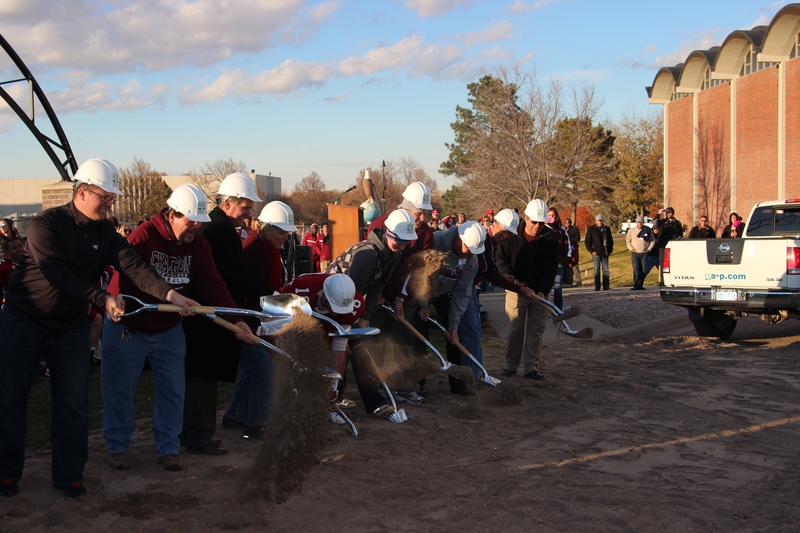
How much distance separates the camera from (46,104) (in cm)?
1325

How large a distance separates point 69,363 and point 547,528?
3.10 metres

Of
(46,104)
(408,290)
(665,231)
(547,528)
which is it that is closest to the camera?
(547,528)

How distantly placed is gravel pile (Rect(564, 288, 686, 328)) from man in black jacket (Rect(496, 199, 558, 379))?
4.47 meters

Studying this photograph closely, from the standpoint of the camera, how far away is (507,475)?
522 cm

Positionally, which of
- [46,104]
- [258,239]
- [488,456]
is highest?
[46,104]

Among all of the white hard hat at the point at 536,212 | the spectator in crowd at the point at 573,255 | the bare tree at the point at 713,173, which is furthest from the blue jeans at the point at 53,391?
the bare tree at the point at 713,173

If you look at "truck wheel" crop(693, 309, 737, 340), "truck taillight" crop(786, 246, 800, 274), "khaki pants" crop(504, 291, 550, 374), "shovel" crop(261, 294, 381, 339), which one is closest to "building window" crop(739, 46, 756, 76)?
"truck wheel" crop(693, 309, 737, 340)

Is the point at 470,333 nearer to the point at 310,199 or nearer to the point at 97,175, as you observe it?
the point at 97,175

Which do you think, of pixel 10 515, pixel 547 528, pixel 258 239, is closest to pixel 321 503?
pixel 547 528

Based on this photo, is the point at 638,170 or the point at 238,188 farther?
the point at 638,170

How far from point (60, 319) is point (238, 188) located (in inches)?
70.2

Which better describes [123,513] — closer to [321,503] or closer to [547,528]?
[321,503]

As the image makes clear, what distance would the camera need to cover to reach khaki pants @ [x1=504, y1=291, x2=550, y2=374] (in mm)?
8852

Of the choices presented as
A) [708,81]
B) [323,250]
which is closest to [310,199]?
[708,81]
